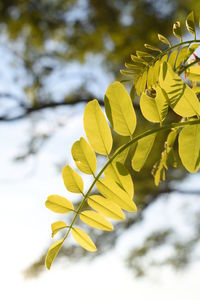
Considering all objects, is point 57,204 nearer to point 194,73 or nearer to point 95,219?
point 95,219

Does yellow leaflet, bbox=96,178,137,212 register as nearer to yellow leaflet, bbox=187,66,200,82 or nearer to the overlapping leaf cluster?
the overlapping leaf cluster

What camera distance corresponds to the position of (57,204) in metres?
0.33

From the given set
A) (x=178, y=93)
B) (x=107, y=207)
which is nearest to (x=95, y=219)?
(x=107, y=207)

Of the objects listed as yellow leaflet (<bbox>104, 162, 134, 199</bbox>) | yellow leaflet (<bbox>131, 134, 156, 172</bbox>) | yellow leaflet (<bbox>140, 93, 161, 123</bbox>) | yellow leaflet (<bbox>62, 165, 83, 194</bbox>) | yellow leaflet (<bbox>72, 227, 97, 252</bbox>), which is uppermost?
yellow leaflet (<bbox>140, 93, 161, 123</bbox>)

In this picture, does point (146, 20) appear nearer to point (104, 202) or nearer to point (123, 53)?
point (123, 53)

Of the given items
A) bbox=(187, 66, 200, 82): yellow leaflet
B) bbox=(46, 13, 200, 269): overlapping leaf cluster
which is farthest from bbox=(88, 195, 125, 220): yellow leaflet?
bbox=(187, 66, 200, 82): yellow leaflet

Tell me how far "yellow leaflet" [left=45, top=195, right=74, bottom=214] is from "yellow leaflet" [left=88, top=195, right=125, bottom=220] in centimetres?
2

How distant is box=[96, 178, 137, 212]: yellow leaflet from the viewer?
31 cm

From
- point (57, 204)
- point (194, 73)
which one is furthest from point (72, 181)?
point (194, 73)

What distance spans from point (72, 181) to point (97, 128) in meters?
0.06

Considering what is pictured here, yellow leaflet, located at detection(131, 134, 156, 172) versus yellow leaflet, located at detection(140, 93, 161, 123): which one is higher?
yellow leaflet, located at detection(140, 93, 161, 123)

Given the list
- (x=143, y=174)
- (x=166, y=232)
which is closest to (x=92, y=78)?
(x=143, y=174)

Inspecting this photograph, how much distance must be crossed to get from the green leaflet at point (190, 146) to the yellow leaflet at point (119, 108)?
0.14 feet

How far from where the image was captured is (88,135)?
31cm
